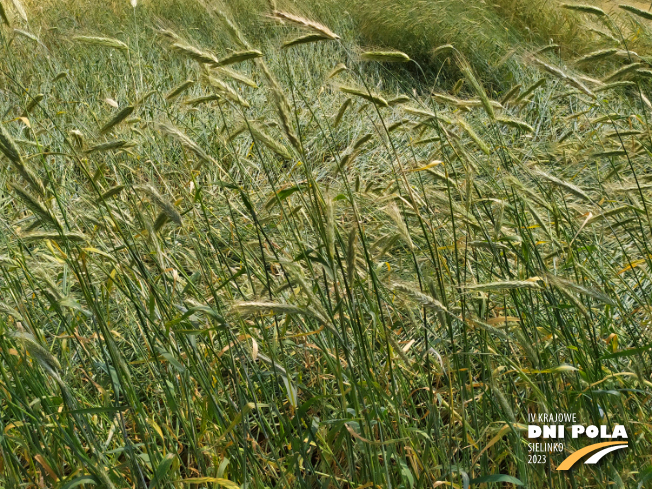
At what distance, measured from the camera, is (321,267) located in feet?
3.80

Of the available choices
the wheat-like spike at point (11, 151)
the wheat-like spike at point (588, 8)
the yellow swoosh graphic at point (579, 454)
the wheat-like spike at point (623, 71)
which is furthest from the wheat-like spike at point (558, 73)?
the wheat-like spike at point (11, 151)

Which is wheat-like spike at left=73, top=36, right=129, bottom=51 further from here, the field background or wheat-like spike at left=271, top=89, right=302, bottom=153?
wheat-like spike at left=271, top=89, right=302, bottom=153

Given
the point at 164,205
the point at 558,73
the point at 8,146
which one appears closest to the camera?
the point at 8,146

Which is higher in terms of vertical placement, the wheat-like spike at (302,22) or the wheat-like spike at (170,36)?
the wheat-like spike at (170,36)

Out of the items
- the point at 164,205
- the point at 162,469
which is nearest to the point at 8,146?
the point at 164,205

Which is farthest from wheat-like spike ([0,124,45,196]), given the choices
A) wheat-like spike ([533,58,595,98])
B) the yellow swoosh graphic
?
wheat-like spike ([533,58,595,98])

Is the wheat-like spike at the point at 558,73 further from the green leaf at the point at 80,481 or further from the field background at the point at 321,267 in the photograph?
the green leaf at the point at 80,481

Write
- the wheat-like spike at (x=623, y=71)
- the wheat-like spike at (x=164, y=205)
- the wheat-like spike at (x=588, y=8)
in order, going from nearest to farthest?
1. the wheat-like spike at (x=164, y=205)
2. the wheat-like spike at (x=623, y=71)
3. the wheat-like spike at (x=588, y=8)

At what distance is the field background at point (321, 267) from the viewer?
3.38 ft

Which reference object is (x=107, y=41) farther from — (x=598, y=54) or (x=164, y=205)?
(x=598, y=54)

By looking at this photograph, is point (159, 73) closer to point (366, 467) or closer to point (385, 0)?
point (385, 0)

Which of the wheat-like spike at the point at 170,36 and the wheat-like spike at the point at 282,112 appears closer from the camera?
the wheat-like spike at the point at 282,112

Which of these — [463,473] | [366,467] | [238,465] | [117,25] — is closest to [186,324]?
[238,465]

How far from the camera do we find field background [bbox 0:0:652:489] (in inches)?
40.6
